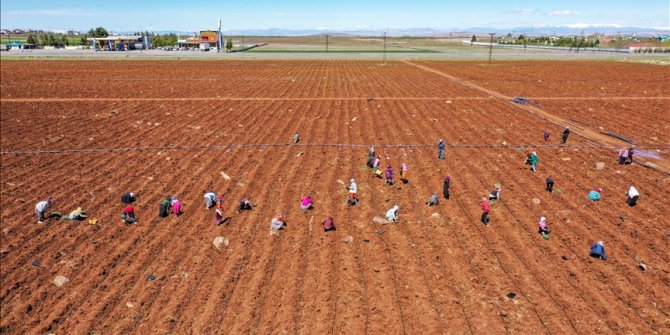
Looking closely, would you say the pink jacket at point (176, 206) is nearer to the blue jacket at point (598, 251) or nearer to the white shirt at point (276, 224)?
the white shirt at point (276, 224)

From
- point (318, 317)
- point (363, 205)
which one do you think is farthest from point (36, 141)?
point (318, 317)

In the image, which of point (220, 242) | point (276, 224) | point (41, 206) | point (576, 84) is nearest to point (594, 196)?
point (276, 224)

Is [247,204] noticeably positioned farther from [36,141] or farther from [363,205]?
[36,141]

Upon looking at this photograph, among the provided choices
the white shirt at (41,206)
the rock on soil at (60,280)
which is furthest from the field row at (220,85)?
the rock on soil at (60,280)

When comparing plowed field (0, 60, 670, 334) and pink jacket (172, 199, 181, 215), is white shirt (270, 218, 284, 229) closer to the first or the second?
plowed field (0, 60, 670, 334)

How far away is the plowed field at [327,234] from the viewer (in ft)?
21.7

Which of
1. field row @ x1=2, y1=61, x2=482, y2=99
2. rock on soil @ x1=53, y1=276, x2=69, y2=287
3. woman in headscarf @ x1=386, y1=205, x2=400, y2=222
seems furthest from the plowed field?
field row @ x1=2, y1=61, x2=482, y2=99

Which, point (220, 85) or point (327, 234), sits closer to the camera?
point (327, 234)

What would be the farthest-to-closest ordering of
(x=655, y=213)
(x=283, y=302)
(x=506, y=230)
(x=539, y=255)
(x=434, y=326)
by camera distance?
(x=655, y=213)
(x=506, y=230)
(x=539, y=255)
(x=283, y=302)
(x=434, y=326)

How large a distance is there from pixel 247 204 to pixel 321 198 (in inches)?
76.7

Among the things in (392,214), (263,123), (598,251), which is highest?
(263,123)

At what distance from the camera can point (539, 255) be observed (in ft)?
26.6

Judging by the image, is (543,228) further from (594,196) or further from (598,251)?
(594,196)

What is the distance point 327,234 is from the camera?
29.4 ft
